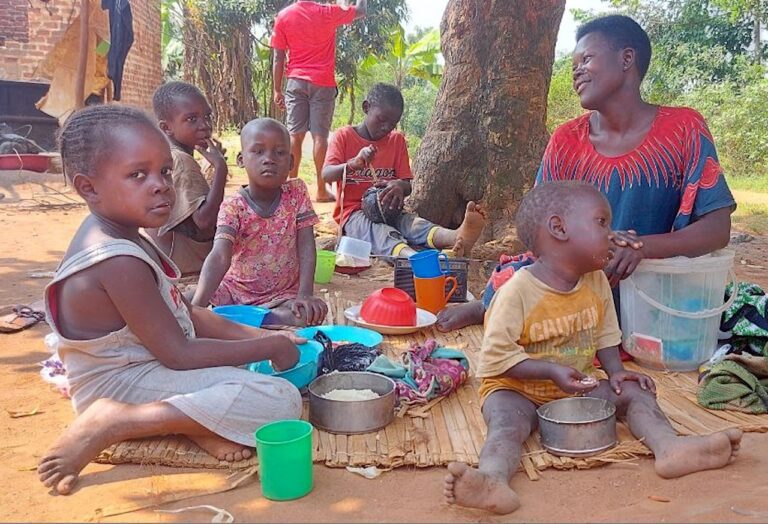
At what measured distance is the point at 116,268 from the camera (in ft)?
6.56

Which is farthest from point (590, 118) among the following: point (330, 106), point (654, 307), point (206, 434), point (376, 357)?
point (330, 106)

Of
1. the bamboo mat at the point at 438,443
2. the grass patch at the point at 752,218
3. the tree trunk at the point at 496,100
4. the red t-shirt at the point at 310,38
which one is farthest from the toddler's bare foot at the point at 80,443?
the grass patch at the point at 752,218

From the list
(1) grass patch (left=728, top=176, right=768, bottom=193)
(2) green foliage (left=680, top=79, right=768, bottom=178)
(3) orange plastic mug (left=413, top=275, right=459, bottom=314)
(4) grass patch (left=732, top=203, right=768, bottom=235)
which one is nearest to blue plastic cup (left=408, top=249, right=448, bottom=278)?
(3) orange plastic mug (left=413, top=275, right=459, bottom=314)

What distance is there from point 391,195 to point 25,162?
5.95m

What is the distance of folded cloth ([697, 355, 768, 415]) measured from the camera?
8.05ft

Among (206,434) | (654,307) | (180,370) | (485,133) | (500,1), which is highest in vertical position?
(500,1)

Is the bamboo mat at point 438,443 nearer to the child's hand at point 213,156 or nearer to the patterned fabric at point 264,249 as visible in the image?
the patterned fabric at point 264,249

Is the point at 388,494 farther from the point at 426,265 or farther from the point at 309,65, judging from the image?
the point at 309,65

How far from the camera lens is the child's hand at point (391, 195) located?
478 cm

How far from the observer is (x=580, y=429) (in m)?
2.09

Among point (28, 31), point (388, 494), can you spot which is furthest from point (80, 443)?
point (28, 31)

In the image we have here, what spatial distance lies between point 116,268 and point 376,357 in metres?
1.11

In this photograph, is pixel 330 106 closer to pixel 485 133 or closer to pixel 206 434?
pixel 485 133

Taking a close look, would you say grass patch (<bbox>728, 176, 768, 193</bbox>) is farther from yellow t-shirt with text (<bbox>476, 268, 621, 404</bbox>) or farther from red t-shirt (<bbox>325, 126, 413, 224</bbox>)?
yellow t-shirt with text (<bbox>476, 268, 621, 404</bbox>)
